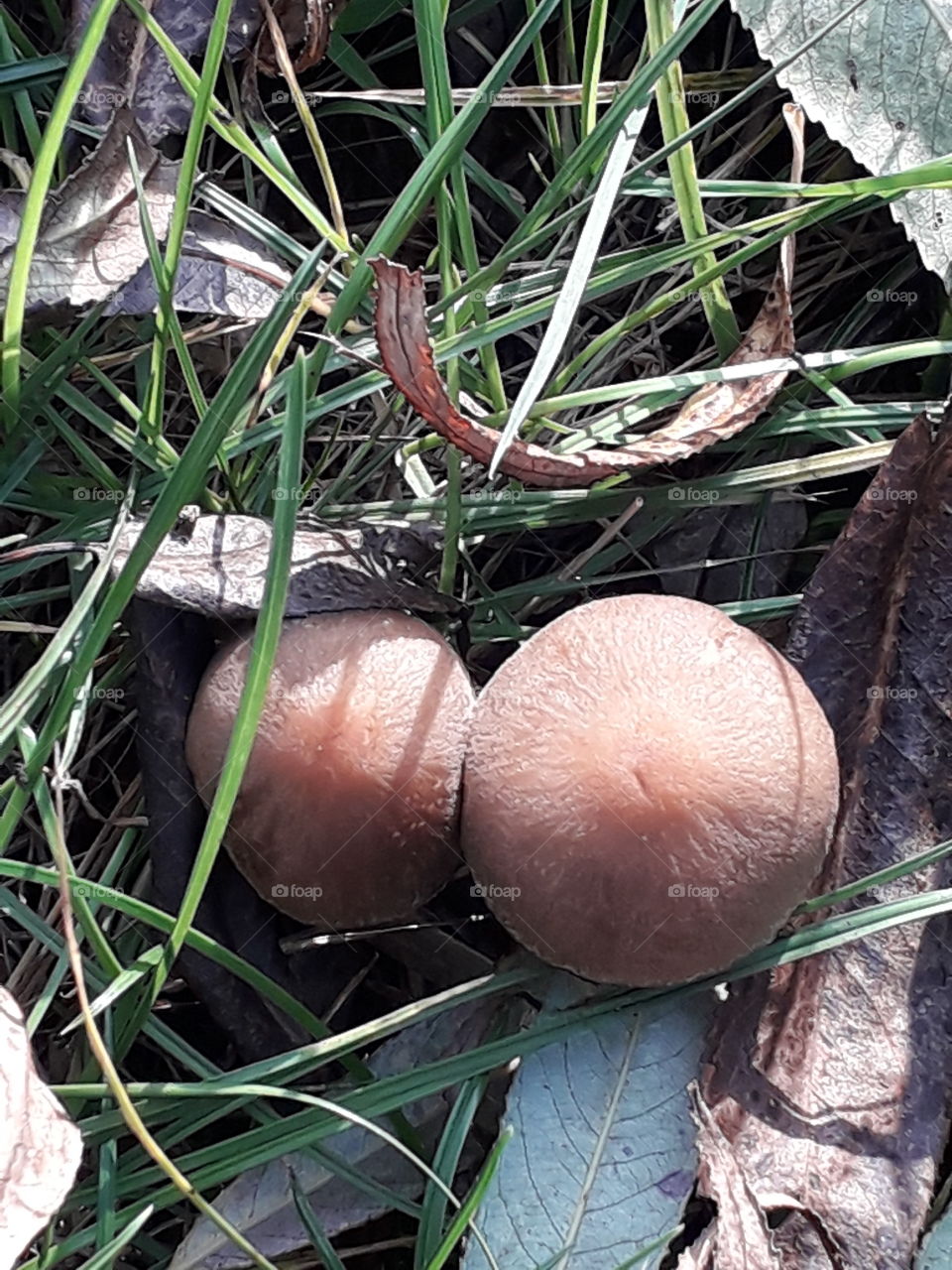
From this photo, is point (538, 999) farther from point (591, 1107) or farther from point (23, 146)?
point (23, 146)

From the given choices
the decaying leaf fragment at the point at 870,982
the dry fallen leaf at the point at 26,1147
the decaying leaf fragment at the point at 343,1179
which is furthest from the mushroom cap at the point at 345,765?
the decaying leaf fragment at the point at 870,982

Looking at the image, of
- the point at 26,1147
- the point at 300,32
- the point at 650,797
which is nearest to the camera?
the point at 26,1147

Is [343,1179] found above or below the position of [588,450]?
below

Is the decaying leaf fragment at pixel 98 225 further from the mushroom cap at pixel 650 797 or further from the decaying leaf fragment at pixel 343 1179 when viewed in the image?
the decaying leaf fragment at pixel 343 1179

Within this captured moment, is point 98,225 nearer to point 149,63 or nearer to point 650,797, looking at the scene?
point 149,63

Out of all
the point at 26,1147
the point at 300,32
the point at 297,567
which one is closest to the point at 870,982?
the point at 297,567

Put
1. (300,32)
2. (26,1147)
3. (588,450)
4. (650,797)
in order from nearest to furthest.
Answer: (26,1147) → (650,797) → (588,450) → (300,32)

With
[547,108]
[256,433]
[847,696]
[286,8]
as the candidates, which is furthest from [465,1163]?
[286,8]
